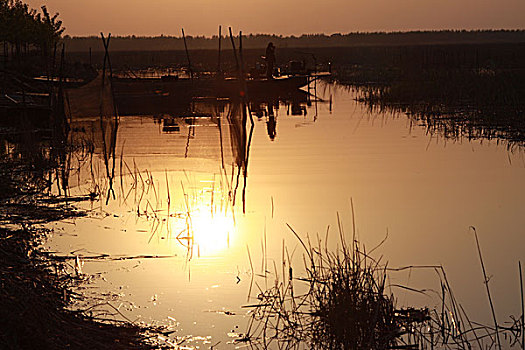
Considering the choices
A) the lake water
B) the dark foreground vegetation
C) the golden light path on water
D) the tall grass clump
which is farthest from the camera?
the golden light path on water

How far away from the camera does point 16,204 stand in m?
9.71

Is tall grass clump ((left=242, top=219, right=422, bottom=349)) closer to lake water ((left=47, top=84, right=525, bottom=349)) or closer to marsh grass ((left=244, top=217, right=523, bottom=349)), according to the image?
marsh grass ((left=244, top=217, right=523, bottom=349))

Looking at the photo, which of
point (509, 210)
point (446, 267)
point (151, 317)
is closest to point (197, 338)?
point (151, 317)

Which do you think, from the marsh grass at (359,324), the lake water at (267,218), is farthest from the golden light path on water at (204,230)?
the marsh grass at (359,324)

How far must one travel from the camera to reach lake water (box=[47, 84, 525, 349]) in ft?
22.0

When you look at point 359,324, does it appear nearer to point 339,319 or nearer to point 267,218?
point 339,319

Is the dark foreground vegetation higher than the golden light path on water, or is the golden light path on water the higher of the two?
the dark foreground vegetation

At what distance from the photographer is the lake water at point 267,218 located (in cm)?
671

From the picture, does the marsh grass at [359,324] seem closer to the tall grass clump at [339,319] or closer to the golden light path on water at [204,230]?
the tall grass clump at [339,319]

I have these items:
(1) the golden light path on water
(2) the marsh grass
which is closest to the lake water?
(1) the golden light path on water

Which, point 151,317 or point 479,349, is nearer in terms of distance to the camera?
point 479,349

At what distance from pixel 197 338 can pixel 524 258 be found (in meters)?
3.72

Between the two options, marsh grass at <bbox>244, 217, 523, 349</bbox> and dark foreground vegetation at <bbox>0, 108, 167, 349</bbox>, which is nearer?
dark foreground vegetation at <bbox>0, 108, 167, 349</bbox>

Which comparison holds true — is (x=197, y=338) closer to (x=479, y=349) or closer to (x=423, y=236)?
(x=479, y=349)
